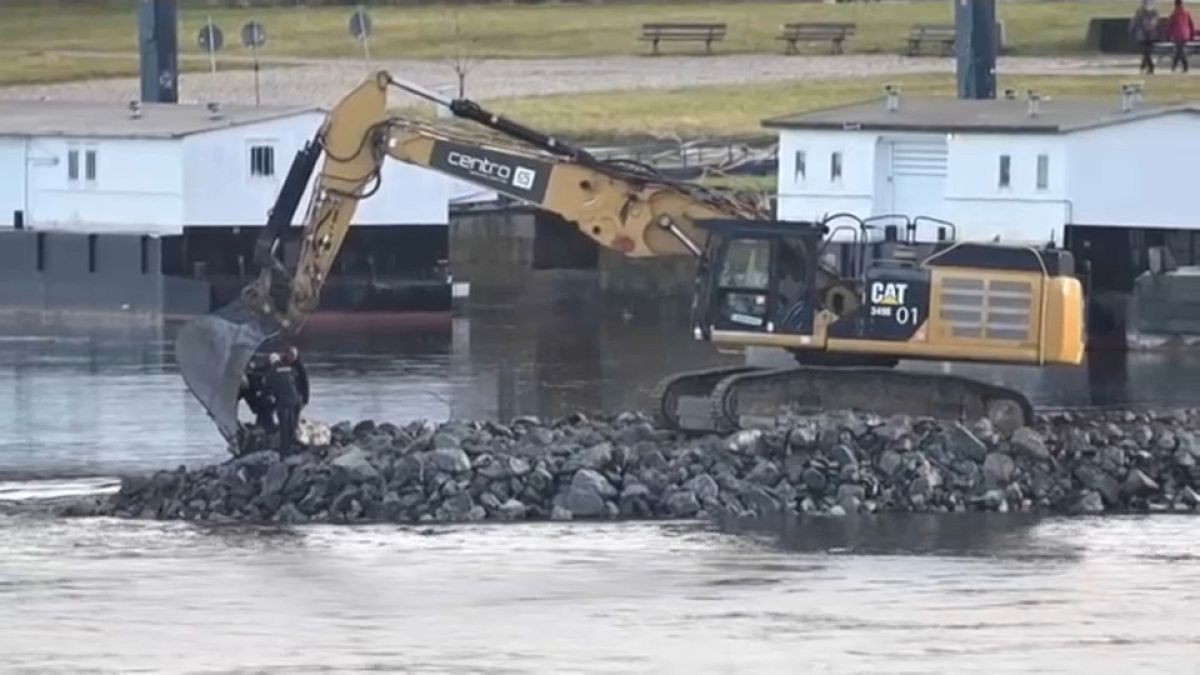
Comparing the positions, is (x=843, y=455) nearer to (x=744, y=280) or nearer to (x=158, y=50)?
(x=744, y=280)

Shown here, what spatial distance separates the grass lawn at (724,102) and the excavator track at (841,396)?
2967 centimetres

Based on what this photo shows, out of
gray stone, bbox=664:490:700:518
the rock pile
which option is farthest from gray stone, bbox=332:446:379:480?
gray stone, bbox=664:490:700:518

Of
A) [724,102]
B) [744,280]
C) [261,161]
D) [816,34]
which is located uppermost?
A: [816,34]

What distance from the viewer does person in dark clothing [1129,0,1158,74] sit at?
7044 cm

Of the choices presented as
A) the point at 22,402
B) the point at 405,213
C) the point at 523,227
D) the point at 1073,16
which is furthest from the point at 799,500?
the point at 1073,16

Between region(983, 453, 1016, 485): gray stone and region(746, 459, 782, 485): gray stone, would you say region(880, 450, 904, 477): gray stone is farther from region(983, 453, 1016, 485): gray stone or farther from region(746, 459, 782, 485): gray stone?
region(746, 459, 782, 485): gray stone

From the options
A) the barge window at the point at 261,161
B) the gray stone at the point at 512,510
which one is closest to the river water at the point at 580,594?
the gray stone at the point at 512,510

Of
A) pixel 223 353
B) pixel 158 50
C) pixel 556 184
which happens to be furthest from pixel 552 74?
pixel 223 353

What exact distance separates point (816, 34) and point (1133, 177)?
3009 centimetres

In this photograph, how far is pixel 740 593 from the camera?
2647 centimetres

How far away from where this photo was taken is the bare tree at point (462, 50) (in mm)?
73600

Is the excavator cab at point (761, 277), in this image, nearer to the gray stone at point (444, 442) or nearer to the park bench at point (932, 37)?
the gray stone at point (444, 442)

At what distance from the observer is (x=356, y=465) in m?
31.5

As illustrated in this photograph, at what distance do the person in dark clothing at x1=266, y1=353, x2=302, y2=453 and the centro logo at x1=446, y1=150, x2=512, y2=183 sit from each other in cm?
289
